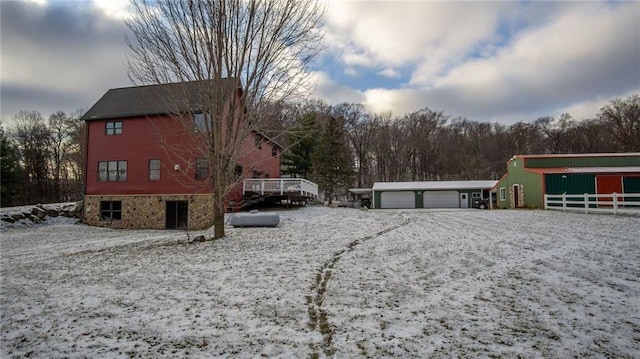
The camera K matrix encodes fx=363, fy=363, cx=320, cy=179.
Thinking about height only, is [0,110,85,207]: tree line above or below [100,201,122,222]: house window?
above

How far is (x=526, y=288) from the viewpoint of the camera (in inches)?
201

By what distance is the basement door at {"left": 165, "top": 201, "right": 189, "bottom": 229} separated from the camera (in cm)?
1980

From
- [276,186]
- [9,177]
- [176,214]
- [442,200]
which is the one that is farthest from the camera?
[442,200]

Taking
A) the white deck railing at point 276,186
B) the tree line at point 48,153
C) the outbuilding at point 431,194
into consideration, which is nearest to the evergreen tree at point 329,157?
the outbuilding at point 431,194

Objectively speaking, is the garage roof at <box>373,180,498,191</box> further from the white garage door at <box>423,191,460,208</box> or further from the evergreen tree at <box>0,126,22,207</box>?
the evergreen tree at <box>0,126,22,207</box>

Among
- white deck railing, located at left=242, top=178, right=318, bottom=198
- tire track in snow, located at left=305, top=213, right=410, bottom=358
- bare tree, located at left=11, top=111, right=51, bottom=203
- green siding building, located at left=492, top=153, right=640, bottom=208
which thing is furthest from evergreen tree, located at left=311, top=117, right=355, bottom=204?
bare tree, located at left=11, top=111, right=51, bottom=203

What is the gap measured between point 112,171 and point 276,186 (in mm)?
9613

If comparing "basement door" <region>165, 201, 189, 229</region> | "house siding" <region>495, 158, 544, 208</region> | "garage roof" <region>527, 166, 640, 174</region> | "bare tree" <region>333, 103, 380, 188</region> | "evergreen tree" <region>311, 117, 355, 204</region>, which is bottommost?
"basement door" <region>165, 201, 189, 229</region>

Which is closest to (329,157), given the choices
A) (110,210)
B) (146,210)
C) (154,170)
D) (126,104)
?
(154,170)

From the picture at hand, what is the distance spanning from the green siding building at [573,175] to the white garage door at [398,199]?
11687 mm

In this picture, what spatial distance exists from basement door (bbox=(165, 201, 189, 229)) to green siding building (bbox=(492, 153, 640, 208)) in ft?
63.4

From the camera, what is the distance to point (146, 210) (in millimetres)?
20234

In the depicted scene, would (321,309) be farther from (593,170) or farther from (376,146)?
(376,146)

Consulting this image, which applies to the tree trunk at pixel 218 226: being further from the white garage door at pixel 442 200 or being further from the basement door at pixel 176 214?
the white garage door at pixel 442 200
